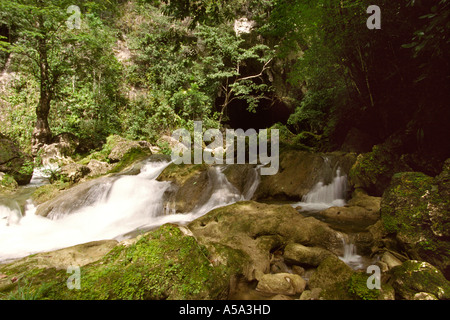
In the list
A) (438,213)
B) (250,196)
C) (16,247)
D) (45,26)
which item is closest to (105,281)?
(16,247)

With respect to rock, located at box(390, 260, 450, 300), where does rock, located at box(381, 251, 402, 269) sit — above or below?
below

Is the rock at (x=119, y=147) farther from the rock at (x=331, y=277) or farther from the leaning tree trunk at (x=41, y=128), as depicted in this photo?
the rock at (x=331, y=277)

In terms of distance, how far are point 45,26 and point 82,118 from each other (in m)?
4.75

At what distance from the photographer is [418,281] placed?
2.42 metres

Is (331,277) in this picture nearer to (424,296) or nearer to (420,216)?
(424,296)

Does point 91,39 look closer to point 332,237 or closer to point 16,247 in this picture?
point 16,247

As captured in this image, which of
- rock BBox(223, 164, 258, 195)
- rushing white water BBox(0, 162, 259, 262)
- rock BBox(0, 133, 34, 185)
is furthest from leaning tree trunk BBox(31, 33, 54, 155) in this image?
rock BBox(223, 164, 258, 195)

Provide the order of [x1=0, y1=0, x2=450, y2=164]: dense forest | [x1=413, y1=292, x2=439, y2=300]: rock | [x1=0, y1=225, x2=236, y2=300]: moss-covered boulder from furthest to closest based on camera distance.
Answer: [x1=0, y1=0, x2=450, y2=164]: dense forest, [x1=413, y1=292, x2=439, y2=300]: rock, [x1=0, y1=225, x2=236, y2=300]: moss-covered boulder

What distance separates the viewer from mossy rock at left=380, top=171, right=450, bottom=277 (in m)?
2.96

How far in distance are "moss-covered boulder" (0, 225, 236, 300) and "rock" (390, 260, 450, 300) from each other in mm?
2063

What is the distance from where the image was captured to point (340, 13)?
5.86 meters

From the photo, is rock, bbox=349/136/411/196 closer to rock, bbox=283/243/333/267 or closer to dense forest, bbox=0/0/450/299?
dense forest, bbox=0/0/450/299

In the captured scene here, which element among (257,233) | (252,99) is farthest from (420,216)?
(252,99)
